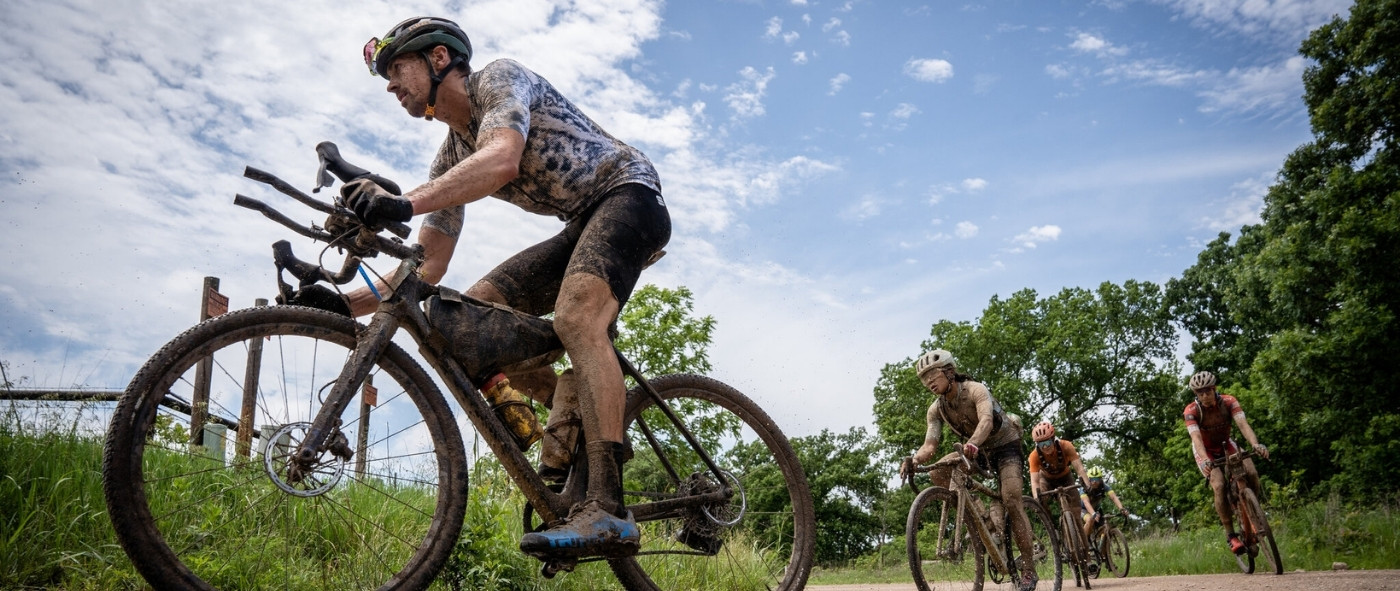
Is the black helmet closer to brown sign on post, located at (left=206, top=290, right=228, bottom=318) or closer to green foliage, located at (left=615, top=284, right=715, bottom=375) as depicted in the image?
brown sign on post, located at (left=206, top=290, right=228, bottom=318)

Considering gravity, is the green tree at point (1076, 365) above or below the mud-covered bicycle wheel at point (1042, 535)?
above

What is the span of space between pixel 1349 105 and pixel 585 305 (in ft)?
79.6

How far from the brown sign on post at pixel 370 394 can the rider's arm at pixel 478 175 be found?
58 centimetres

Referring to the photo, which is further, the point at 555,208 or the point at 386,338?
the point at 555,208

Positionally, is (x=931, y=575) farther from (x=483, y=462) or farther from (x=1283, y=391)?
(x=1283, y=391)

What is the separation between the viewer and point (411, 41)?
343 cm

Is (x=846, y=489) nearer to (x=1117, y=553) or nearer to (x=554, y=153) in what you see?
(x=1117, y=553)

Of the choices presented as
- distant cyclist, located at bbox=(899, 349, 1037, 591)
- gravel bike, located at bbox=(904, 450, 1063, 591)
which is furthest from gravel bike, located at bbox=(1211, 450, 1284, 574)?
gravel bike, located at bbox=(904, 450, 1063, 591)

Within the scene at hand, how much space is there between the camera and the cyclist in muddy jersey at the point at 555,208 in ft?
10.6

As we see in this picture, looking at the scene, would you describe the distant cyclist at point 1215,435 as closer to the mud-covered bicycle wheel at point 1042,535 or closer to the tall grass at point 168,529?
the mud-covered bicycle wheel at point 1042,535

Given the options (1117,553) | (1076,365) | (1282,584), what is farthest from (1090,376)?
(1282,584)

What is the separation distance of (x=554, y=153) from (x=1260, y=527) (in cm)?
1075

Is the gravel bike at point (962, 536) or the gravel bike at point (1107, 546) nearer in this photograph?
the gravel bike at point (962, 536)

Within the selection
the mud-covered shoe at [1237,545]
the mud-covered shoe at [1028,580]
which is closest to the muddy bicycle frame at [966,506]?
the mud-covered shoe at [1028,580]
